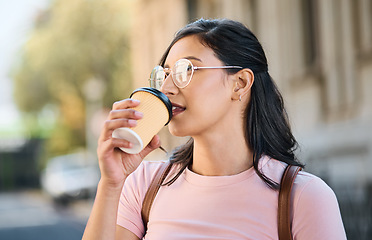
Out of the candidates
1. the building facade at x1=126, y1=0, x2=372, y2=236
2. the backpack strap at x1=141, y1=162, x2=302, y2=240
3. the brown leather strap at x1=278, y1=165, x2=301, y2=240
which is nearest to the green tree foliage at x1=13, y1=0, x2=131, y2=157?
the building facade at x1=126, y1=0, x2=372, y2=236

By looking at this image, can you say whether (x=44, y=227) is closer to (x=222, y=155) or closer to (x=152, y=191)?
(x=152, y=191)

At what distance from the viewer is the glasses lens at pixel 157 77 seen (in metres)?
2.33

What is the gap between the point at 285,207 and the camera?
208 cm

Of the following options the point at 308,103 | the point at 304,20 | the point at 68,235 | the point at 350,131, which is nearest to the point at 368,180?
the point at 350,131

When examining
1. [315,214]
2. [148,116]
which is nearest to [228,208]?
[315,214]

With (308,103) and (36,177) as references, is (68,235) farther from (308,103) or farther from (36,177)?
(36,177)

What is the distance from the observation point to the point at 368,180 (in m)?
8.45

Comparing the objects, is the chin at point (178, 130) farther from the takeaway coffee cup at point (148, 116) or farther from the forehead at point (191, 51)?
the forehead at point (191, 51)

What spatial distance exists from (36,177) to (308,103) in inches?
1623

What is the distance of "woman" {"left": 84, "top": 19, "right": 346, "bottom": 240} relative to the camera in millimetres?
2098

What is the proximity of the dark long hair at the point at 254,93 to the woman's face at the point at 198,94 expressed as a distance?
4cm

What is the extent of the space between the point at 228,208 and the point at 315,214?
12.3 inches

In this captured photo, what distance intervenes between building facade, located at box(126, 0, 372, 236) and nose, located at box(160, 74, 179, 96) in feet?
15.2

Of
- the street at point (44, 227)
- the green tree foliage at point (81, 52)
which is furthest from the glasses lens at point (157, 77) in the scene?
the green tree foliage at point (81, 52)
